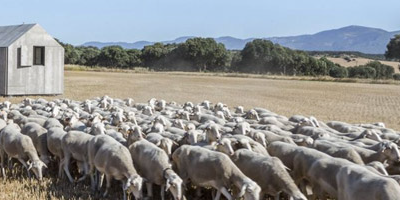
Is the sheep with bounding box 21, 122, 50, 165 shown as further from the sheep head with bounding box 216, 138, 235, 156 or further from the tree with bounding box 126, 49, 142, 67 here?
the tree with bounding box 126, 49, 142, 67

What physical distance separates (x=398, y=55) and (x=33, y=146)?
3351 inches

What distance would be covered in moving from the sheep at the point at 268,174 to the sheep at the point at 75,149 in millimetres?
3703

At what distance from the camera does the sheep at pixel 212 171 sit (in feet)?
29.4

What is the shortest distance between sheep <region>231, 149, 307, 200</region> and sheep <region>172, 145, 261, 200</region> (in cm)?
40

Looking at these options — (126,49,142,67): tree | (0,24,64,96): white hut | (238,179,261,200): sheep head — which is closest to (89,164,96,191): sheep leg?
(238,179,261,200): sheep head

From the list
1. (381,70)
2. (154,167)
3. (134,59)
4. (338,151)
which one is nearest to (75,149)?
(154,167)

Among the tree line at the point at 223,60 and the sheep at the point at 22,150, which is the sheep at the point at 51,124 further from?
the tree line at the point at 223,60

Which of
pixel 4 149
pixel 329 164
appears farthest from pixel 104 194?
pixel 329 164

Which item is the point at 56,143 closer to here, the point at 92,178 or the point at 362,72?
the point at 92,178

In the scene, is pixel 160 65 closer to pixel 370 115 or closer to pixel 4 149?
pixel 370 115

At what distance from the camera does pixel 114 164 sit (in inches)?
406

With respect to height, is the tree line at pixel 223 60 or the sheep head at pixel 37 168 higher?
the tree line at pixel 223 60

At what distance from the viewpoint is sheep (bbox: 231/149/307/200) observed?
9094 mm

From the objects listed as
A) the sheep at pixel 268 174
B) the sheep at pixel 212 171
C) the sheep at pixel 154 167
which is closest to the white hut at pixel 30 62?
the sheep at pixel 154 167
